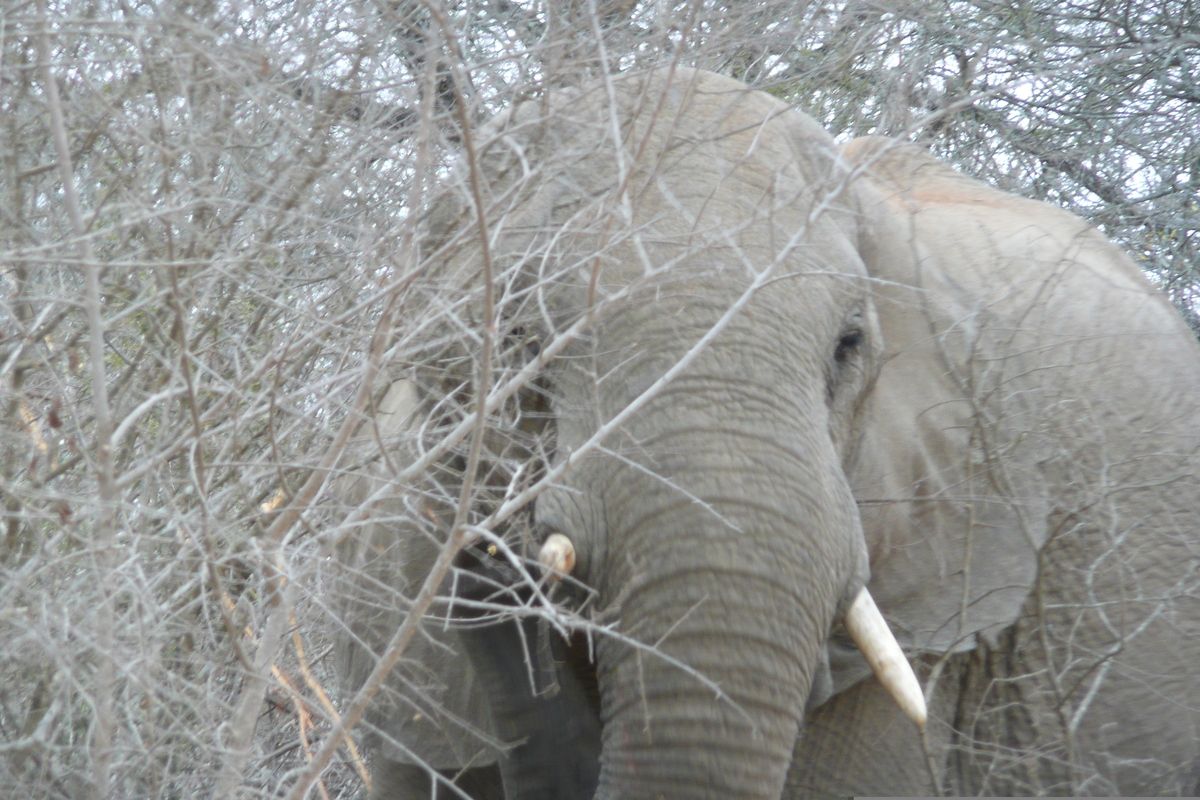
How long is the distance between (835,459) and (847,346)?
0.40 m

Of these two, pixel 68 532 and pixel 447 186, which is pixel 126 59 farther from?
pixel 68 532

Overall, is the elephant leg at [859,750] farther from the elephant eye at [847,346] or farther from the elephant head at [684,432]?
the elephant eye at [847,346]

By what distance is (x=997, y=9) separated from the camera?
5.35 meters

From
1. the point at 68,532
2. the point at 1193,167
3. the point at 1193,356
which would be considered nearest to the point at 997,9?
the point at 1193,167

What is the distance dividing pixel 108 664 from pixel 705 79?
70.9 inches

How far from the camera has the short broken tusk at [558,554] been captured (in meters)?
2.51

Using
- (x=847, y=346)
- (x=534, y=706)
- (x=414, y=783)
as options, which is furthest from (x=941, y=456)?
(x=414, y=783)

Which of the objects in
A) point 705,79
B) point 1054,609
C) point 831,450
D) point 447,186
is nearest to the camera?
point 447,186

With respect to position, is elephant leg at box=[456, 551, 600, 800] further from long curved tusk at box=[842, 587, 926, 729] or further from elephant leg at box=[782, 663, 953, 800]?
long curved tusk at box=[842, 587, 926, 729]

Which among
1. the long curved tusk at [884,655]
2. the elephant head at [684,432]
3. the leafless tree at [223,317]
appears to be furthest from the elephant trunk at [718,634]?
the leafless tree at [223,317]

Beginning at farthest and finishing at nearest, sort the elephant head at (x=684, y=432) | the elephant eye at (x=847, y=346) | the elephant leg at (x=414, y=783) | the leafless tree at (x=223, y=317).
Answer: the elephant leg at (x=414, y=783) < the elephant eye at (x=847, y=346) < the elephant head at (x=684, y=432) < the leafless tree at (x=223, y=317)

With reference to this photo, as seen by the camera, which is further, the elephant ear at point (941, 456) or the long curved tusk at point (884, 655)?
the elephant ear at point (941, 456)

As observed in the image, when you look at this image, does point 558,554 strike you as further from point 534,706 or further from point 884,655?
point 534,706

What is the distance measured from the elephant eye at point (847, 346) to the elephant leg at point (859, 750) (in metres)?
0.82
